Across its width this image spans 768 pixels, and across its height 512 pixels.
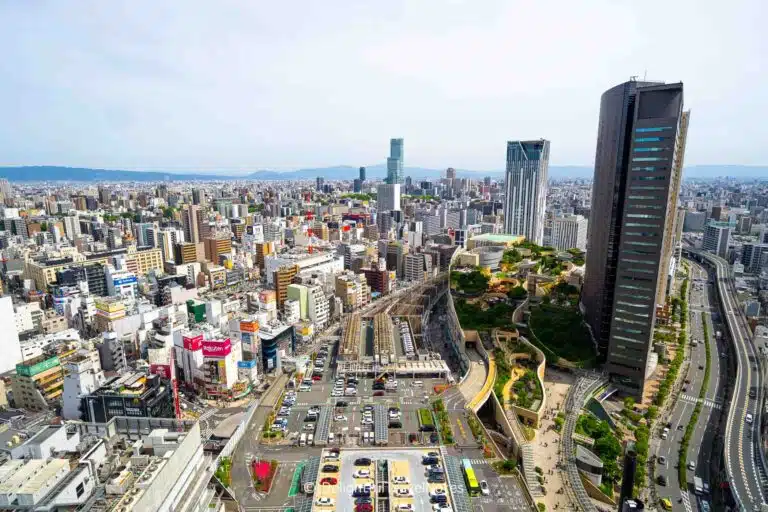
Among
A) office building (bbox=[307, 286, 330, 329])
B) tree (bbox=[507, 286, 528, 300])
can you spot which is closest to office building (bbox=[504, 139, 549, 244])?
tree (bbox=[507, 286, 528, 300])

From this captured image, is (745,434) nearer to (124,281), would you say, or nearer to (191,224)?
(124,281)

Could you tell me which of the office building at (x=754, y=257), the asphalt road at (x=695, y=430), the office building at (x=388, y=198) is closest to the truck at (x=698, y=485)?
the asphalt road at (x=695, y=430)

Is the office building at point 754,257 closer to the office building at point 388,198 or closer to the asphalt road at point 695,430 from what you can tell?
the asphalt road at point 695,430

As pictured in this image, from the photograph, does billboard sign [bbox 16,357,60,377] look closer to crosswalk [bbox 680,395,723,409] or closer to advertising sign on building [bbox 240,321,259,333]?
advertising sign on building [bbox 240,321,259,333]

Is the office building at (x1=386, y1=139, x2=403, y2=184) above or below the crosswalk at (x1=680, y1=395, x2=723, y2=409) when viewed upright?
above

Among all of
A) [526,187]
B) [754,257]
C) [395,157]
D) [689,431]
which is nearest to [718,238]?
[754,257]
